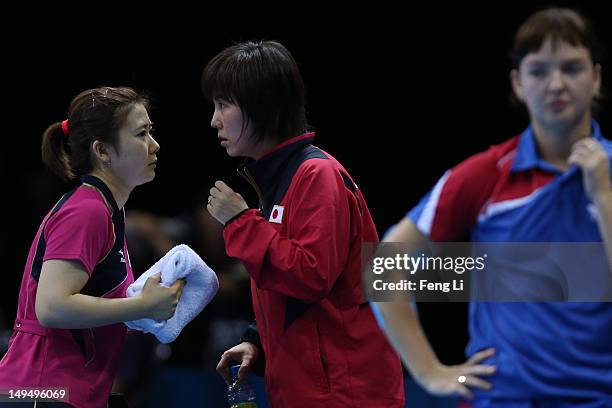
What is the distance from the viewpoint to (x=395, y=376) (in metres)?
2.50

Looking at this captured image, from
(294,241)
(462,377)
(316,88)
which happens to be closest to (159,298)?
(294,241)

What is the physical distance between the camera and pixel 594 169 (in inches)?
68.1

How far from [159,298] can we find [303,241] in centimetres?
49

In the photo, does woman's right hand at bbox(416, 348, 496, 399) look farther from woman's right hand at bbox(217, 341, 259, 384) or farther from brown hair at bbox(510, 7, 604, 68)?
woman's right hand at bbox(217, 341, 259, 384)

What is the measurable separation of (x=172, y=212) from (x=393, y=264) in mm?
3449

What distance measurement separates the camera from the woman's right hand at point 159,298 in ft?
8.41

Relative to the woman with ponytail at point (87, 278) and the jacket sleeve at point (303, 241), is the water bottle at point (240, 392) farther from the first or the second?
the jacket sleeve at point (303, 241)

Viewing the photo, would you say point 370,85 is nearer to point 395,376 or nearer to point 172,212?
point 172,212

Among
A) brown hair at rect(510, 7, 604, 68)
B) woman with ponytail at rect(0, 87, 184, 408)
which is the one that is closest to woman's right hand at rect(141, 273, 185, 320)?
woman with ponytail at rect(0, 87, 184, 408)

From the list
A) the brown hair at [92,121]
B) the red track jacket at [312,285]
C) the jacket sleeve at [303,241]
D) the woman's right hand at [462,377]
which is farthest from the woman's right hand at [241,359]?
the woman's right hand at [462,377]

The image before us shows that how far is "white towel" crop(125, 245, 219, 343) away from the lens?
2.62m

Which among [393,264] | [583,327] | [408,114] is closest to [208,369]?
[408,114]

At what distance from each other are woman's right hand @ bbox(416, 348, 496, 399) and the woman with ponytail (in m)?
0.95

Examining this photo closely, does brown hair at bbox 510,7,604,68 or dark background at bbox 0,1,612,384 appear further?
dark background at bbox 0,1,612,384
